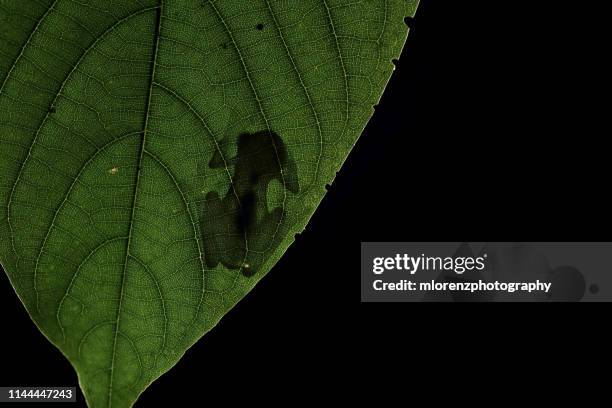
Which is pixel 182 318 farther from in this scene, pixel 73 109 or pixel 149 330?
pixel 73 109

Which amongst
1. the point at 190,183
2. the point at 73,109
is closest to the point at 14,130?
the point at 73,109

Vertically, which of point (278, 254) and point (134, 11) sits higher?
point (134, 11)

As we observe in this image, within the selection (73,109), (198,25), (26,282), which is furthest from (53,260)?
(198,25)

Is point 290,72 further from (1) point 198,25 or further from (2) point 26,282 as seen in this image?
(2) point 26,282

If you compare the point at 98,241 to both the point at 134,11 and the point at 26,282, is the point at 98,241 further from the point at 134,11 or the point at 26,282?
the point at 134,11

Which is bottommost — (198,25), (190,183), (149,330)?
(149,330)

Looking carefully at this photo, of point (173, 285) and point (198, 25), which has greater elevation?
point (198, 25)
